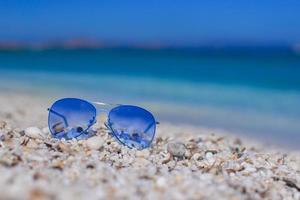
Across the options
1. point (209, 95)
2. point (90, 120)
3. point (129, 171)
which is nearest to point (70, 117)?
point (90, 120)

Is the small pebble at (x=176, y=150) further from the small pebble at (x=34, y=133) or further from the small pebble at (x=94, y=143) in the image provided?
the small pebble at (x=34, y=133)

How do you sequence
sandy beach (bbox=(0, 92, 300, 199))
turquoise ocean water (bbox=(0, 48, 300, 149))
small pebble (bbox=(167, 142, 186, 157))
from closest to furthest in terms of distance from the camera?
sandy beach (bbox=(0, 92, 300, 199))
small pebble (bbox=(167, 142, 186, 157))
turquoise ocean water (bbox=(0, 48, 300, 149))

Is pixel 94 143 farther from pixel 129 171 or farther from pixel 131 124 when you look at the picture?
pixel 129 171

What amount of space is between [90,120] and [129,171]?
94 cm

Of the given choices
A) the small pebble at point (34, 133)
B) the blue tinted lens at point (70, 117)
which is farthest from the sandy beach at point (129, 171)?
the blue tinted lens at point (70, 117)

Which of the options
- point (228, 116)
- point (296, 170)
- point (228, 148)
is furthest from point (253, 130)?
point (296, 170)

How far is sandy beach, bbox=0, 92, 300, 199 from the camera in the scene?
2.43 meters

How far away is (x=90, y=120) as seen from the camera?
3.86 meters

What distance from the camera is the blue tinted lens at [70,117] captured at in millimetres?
3820

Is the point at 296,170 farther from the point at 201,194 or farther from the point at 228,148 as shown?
the point at 201,194

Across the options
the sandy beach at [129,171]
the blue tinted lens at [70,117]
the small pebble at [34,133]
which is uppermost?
the blue tinted lens at [70,117]

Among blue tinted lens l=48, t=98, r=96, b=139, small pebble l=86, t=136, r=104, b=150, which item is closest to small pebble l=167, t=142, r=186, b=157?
small pebble l=86, t=136, r=104, b=150

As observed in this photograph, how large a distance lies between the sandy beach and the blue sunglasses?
0.09m

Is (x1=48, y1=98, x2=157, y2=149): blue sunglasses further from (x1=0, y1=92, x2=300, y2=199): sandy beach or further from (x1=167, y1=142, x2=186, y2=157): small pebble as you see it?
(x1=167, y1=142, x2=186, y2=157): small pebble
